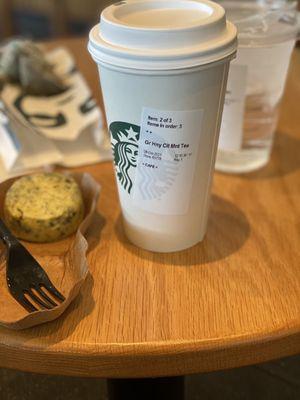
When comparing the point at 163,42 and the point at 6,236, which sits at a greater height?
A: the point at 163,42

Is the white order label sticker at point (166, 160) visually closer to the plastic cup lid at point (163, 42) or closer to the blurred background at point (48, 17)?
the plastic cup lid at point (163, 42)

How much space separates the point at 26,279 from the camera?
51cm

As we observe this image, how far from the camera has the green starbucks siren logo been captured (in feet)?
1.60

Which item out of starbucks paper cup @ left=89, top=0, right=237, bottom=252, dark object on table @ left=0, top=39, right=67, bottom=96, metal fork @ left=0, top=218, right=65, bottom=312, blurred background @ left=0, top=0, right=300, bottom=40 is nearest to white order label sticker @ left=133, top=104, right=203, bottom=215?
starbucks paper cup @ left=89, top=0, right=237, bottom=252

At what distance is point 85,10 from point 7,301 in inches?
92.1

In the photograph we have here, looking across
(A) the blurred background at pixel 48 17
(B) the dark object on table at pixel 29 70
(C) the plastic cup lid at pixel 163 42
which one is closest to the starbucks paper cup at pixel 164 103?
(C) the plastic cup lid at pixel 163 42

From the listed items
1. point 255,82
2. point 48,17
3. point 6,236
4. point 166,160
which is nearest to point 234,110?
point 255,82

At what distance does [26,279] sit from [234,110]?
1.10ft

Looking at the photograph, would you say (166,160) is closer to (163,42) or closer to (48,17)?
(163,42)

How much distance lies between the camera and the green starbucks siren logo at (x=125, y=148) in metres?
0.49

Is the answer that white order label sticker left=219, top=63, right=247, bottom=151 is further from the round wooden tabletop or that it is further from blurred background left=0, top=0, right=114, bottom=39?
blurred background left=0, top=0, right=114, bottom=39

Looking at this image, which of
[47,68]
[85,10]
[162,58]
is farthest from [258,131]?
[85,10]

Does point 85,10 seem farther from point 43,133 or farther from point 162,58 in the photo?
point 162,58

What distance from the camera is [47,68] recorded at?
36.3 inches
